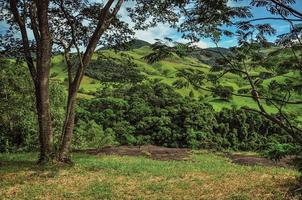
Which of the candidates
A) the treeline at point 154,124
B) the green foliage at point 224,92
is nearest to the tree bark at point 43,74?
the green foliage at point 224,92

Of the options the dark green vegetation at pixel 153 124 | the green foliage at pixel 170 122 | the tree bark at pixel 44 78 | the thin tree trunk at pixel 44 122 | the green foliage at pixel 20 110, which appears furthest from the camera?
the green foliage at pixel 170 122

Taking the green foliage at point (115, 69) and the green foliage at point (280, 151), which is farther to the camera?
the green foliage at point (115, 69)

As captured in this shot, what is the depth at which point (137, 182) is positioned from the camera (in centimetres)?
1805

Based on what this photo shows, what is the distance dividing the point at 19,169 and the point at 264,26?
1351 centimetres

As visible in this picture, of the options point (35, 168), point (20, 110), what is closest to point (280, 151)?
point (35, 168)

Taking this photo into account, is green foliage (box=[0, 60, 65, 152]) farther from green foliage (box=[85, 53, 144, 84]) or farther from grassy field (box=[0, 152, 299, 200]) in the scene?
grassy field (box=[0, 152, 299, 200])

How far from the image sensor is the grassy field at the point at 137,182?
15656mm

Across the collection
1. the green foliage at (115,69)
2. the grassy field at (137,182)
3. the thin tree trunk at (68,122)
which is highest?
the green foliage at (115,69)

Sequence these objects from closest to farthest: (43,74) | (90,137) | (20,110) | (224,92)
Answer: (224,92)
(43,74)
(20,110)
(90,137)

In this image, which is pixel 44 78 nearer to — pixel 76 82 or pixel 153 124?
pixel 76 82

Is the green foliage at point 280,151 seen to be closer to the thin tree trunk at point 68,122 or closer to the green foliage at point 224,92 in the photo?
the green foliage at point 224,92

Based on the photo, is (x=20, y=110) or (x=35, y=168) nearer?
(x=35, y=168)

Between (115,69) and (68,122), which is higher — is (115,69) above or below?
above

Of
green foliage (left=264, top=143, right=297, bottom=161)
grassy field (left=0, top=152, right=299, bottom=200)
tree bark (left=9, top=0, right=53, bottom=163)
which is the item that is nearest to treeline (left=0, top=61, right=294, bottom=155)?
tree bark (left=9, top=0, right=53, bottom=163)
